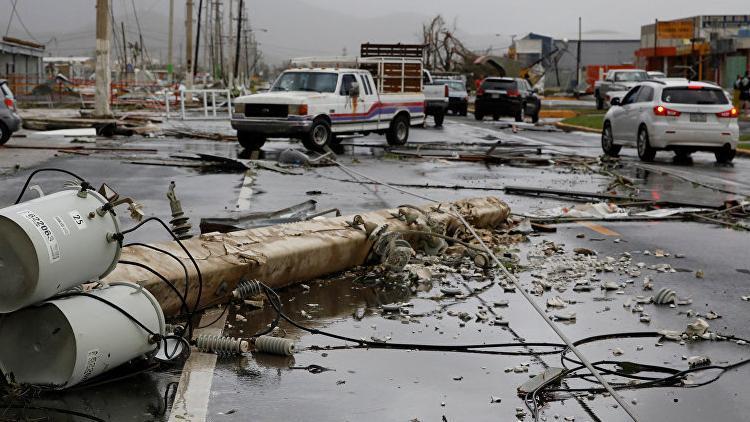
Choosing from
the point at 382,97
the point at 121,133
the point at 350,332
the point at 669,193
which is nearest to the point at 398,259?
the point at 350,332

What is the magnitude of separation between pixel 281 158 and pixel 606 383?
15404mm

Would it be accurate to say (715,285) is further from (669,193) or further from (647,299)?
(669,193)

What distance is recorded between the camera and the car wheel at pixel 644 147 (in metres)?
22.9

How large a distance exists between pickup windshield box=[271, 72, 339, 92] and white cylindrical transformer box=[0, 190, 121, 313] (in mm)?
19352

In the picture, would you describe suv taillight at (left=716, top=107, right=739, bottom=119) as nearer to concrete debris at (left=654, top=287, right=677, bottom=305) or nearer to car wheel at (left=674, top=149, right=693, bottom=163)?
car wheel at (left=674, top=149, right=693, bottom=163)

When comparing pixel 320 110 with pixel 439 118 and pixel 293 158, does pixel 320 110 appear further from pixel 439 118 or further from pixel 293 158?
pixel 439 118

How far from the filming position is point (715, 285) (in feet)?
29.2

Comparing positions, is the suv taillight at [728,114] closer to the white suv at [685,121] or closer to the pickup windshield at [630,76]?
the white suv at [685,121]

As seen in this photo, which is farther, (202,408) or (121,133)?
(121,133)

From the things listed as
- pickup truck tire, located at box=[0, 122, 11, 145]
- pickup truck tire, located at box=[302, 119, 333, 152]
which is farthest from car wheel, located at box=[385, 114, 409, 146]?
pickup truck tire, located at box=[0, 122, 11, 145]

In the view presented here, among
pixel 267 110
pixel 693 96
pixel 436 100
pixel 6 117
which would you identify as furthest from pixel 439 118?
pixel 6 117

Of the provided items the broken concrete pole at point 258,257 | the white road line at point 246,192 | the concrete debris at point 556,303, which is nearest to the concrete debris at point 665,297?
the concrete debris at point 556,303

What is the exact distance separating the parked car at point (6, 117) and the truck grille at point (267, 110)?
504cm

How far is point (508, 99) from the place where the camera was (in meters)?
44.6
